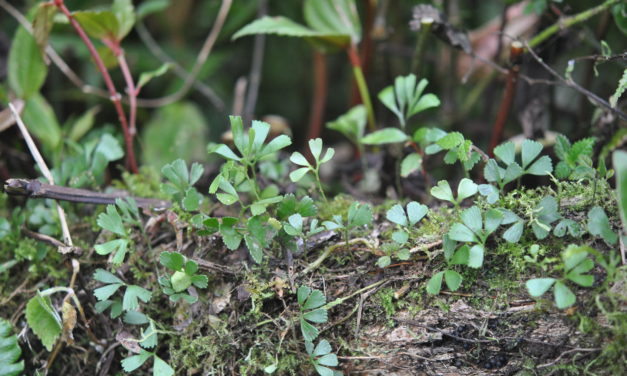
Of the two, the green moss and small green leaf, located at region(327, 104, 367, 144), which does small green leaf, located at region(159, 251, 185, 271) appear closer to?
the green moss

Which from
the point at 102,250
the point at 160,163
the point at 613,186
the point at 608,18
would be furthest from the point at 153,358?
the point at 608,18

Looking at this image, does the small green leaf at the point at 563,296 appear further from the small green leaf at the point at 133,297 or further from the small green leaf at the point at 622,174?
the small green leaf at the point at 133,297

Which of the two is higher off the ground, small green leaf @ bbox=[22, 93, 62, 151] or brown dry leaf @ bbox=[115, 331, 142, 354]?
small green leaf @ bbox=[22, 93, 62, 151]

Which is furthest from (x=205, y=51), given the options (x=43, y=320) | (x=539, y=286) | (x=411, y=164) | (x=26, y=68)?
(x=539, y=286)

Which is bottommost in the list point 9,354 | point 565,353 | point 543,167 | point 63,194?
point 9,354

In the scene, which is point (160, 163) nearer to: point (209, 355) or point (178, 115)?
point (178, 115)

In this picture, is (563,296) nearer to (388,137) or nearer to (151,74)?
(388,137)

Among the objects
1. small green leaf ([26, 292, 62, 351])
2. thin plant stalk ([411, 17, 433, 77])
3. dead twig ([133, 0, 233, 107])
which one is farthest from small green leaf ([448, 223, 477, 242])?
dead twig ([133, 0, 233, 107])
